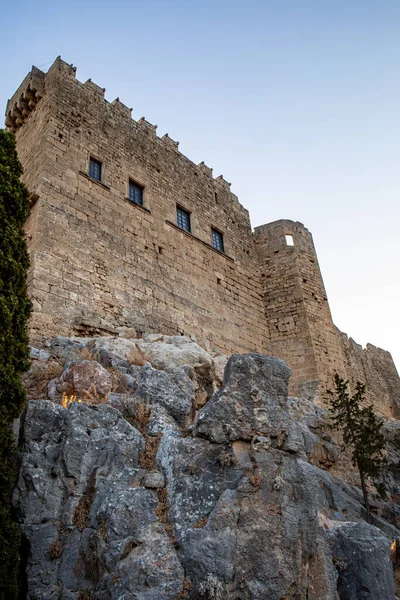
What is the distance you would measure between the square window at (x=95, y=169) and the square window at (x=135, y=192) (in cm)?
103

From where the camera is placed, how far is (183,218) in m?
15.7

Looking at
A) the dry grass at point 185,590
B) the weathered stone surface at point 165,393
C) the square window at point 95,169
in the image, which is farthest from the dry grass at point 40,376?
the square window at point 95,169

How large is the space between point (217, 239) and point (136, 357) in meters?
8.60

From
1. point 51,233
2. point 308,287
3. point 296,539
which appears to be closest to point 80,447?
point 296,539

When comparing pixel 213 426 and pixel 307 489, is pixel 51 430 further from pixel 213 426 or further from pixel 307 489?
pixel 307 489

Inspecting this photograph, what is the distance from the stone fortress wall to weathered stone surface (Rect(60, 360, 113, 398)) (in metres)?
2.07

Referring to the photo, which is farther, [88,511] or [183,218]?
[183,218]

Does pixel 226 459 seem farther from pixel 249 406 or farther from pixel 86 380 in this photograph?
pixel 86 380

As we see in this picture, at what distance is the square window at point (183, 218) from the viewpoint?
1537 cm

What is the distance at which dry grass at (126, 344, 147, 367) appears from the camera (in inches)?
346

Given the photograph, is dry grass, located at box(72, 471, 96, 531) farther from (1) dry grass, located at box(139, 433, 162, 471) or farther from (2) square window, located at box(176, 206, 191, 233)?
(2) square window, located at box(176, 206, 191, 233)

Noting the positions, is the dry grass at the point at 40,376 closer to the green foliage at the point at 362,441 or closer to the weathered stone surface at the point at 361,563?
the weathered stone surface at the point at 361,563

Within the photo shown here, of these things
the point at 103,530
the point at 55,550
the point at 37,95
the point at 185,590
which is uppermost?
the point at 37,95

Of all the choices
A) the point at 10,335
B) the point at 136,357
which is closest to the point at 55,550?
the point at 10,335
